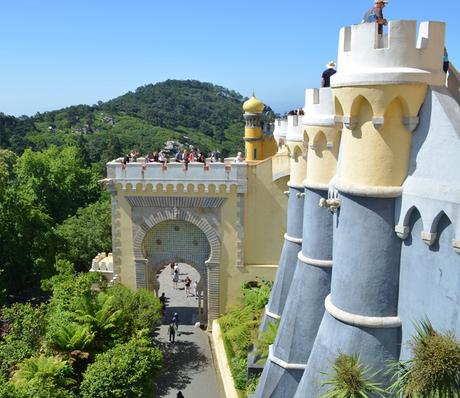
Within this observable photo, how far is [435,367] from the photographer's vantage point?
4.55 metres

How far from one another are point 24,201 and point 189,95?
519 feet

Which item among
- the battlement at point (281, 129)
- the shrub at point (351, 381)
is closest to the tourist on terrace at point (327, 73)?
the shrub at point (351, 381)

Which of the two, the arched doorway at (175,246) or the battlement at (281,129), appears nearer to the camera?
the battlement at (281,129)

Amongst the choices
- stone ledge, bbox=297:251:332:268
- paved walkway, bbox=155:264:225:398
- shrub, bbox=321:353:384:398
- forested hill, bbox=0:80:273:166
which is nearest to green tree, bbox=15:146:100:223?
paved walkway, bbox=155:264:225:398

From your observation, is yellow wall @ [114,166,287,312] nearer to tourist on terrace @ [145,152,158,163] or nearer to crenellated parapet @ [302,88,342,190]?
tourist on terrace @ [145,152,158,163]

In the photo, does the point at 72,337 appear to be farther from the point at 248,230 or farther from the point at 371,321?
the point at 371,321

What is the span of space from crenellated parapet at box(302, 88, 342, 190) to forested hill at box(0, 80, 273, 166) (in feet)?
117

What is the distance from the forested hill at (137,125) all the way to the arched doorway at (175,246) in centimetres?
2792

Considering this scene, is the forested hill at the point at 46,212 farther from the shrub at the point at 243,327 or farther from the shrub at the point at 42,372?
the shrub at the point at 243,327

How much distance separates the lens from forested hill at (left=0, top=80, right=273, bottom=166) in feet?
230

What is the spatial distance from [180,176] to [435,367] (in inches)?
531

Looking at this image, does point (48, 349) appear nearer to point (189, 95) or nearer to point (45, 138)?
point (45, 138)

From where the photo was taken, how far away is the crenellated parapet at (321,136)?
8523mm

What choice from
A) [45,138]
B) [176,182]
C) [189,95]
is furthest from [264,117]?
[189,95]
